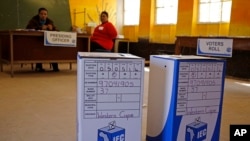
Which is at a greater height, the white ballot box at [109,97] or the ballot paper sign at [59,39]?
the ballot paper sign at [59,39]

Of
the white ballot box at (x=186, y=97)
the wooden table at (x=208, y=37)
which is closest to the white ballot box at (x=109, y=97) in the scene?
the white ballot box at (x=186, y=97)

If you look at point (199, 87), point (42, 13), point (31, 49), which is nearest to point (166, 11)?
point (42, 13)

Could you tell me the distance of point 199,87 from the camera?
4.11ft

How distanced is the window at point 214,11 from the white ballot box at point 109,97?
4085mm

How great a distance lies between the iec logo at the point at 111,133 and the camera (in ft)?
3.78

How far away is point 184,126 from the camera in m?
1.25

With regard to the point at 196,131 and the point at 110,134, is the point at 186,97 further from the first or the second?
the point at 110,134

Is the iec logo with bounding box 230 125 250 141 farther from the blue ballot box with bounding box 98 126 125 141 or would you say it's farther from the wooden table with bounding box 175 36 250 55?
the wooden table with bounding box 175 36 250 55

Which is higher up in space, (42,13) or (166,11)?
(166,11)

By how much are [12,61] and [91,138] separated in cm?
320

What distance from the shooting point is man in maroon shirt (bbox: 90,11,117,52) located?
4632mm

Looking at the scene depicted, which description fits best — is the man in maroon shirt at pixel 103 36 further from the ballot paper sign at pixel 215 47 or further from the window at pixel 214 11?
the window at pixel 214 11

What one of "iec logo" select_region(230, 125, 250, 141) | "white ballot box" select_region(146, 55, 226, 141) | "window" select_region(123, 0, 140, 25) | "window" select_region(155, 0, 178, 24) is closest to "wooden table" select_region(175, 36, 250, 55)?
"window" select_region(155, 0, 178, 24)

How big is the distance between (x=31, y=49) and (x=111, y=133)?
3.40 metres
